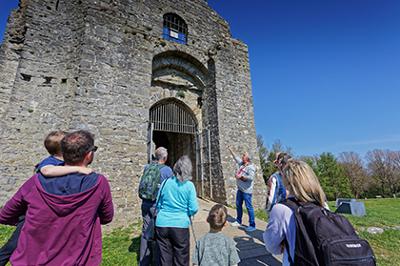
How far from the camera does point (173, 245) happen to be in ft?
8.27

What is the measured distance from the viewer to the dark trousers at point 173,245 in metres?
2.47

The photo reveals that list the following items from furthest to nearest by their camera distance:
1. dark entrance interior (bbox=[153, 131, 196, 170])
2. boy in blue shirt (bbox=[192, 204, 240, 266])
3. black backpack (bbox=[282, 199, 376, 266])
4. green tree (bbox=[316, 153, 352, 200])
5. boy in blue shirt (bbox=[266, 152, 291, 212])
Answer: green tree (bbox=[316, 153, 352, 200])
dark entrance interior (bbox=[153, 131, 196, 170])
boy in blue shirt (bbox=[266, 152, 291, 212])
boy in blue shirt (bbox=[192, 204, 240, 266])
black backpack (bbox=[282, 199, 376, 266])

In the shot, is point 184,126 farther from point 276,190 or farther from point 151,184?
point 276,190

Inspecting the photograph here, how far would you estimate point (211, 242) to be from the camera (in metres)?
2.21

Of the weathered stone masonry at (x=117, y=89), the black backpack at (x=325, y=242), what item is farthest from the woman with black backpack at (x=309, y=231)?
the weathered stone masonry at (x=117, y=89)

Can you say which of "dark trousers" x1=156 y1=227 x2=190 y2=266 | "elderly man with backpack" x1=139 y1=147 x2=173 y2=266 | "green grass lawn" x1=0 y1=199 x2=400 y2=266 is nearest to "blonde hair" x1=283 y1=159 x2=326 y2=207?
"dark trousers" x1=156 y1=227 x2=190 y2=266

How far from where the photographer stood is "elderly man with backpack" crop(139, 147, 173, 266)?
296 cm

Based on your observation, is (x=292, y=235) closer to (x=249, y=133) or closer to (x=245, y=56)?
(x=249, y=133)

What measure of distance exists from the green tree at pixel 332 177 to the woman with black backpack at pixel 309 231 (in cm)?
3223

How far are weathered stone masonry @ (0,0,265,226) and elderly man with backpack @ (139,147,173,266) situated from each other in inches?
124

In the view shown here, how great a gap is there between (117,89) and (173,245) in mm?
5702

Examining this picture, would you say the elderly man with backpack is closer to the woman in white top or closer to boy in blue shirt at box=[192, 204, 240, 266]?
boy in blue shirt at box=[192, 204, 240, 266]

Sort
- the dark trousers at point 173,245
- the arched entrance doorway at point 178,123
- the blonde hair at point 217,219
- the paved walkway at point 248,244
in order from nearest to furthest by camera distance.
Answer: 1. the blonde hair at point 217,219
2. the dark trousers at point 173,245
3. the paved walkway at point 248,244
4. the arched entrance doorway at point 178,123

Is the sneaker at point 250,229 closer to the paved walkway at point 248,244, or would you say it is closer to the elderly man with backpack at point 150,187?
the paved walkway at point 248,244
